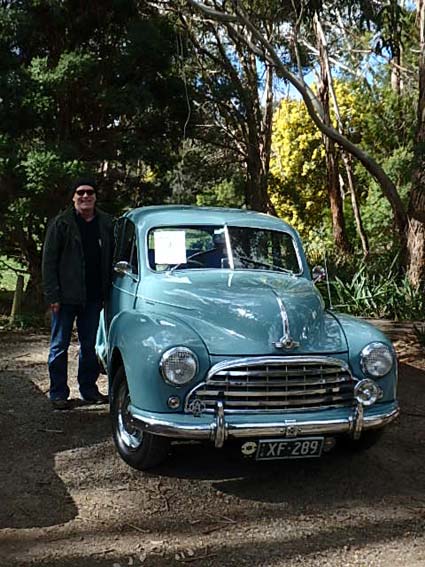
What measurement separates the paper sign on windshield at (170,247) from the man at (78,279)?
2.63 feet

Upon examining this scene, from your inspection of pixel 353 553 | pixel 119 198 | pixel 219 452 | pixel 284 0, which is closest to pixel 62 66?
pixel 119 198

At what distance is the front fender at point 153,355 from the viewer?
14.5 feet

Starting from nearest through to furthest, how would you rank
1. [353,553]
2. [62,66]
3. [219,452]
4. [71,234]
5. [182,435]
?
[353,553]
[182,435]
[219,452]
[71,234]
[62,66]

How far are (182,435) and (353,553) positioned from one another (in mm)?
1193

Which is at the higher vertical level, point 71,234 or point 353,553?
point 71,234

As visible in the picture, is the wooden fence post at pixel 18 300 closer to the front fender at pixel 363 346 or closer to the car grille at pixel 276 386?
the front fender at pixel 363 346

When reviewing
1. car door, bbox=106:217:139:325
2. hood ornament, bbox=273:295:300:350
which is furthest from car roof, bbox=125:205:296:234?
hood ornament, bbox=273:295:300:350

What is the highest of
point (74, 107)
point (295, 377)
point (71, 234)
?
point (74, 107)

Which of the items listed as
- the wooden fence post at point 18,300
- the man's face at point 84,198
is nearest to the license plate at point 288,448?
the man's face at point 84,198

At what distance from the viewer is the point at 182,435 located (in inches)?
169

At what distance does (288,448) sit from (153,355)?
1.04 m

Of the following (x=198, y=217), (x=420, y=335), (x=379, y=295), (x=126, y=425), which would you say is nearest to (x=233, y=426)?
(x=126, y=425)

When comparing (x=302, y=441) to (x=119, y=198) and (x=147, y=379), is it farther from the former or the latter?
(x=119, y=198)

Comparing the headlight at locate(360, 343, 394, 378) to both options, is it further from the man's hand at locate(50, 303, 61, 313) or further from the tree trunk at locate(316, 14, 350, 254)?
the tree trunk at locate(316, 14, 350, 254)
